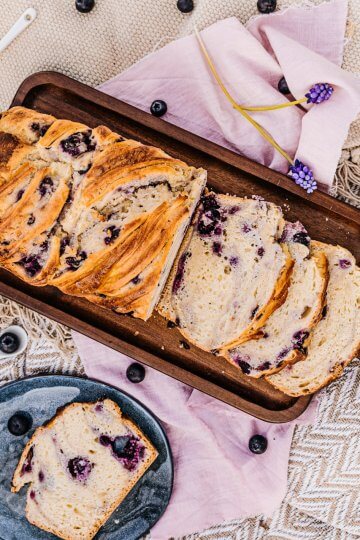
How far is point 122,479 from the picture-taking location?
11.8 feet

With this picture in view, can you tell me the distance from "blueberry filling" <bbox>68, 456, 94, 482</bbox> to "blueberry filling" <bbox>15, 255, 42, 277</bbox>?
4.06ft

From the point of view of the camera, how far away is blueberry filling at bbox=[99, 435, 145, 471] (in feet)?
11.8

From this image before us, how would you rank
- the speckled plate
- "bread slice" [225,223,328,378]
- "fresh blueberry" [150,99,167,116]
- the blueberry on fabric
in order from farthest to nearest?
the speckled plate < "fresh blueberry" [150,99,167,116] < the blueberry on fabric < "bread slice" [225,223,328,378]

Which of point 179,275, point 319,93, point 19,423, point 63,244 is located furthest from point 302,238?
point 19,423

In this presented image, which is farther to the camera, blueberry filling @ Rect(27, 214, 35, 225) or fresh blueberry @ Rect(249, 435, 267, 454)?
fresh blueberry @ Rect(249, 435, 267, 454)

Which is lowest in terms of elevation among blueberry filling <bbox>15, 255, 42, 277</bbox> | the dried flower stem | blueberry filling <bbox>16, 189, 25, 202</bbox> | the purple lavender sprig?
blueberry filling <bbox>15, 255, 42, 277</bbox>

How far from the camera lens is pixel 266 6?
10.6 ft

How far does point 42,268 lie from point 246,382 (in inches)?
49.6

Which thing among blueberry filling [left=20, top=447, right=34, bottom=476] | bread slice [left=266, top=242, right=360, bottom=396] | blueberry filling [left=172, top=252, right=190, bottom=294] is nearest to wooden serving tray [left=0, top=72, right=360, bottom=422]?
bread slice [left=266, top=242, right=360, bottom=396]

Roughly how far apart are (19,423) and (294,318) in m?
1.69

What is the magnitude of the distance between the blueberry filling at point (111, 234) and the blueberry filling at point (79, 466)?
1.42 metres

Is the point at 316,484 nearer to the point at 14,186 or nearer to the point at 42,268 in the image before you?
the point at 42,268

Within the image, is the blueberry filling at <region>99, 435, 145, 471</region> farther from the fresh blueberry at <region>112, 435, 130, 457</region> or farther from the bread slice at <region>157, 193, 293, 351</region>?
the bread slice at <region>157, 193, 293, 351</region>

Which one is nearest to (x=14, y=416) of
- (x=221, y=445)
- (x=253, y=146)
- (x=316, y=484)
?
(x=221, y=445)
